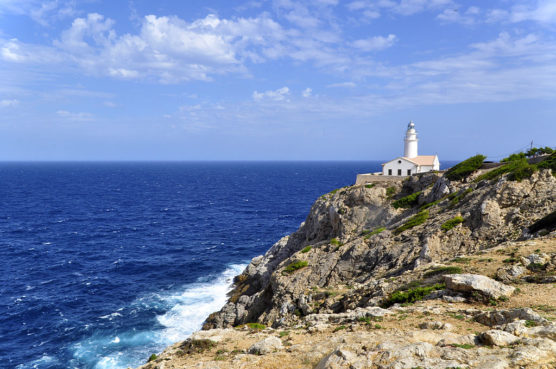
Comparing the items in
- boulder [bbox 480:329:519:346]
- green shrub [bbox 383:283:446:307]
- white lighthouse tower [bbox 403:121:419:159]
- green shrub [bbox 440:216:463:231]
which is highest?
white lighthouse tower [bbox 403:121:419:159]

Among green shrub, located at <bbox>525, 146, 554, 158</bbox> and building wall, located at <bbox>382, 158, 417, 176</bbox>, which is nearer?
green shrub, located at <bbox>525, 146, 554, 158</bbox>

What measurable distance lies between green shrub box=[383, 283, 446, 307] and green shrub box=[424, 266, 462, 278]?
181 centimetres

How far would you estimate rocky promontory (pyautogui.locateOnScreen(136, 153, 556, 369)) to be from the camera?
45.1ft

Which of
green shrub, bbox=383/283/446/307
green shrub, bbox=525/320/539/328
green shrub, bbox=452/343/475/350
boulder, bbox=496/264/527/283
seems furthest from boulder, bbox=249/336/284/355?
boulder, bbox=496/264/527/283

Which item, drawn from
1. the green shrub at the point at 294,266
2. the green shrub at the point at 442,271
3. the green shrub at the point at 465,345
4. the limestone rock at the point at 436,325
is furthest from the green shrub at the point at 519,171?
the green shrub at the point at 465,345

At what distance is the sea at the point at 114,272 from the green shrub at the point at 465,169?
1350 inches

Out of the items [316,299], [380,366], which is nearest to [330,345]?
[380,366]

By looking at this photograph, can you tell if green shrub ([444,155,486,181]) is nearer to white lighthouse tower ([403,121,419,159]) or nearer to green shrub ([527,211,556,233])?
green shrub ([527,211,556,233])

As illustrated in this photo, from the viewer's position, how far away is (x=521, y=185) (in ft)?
103

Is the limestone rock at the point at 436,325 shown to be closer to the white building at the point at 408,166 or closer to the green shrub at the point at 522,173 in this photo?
the green shrub at the point at 522,173

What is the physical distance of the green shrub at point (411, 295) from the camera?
68.5ft

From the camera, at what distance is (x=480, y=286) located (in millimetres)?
18781

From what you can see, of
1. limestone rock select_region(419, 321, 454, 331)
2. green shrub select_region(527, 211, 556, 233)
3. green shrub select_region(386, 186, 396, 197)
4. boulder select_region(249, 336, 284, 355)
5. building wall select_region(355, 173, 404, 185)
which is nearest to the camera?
limestone rock select_region(419, 321, 454, 331)

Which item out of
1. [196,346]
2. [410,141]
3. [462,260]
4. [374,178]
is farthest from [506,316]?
[410,141]
